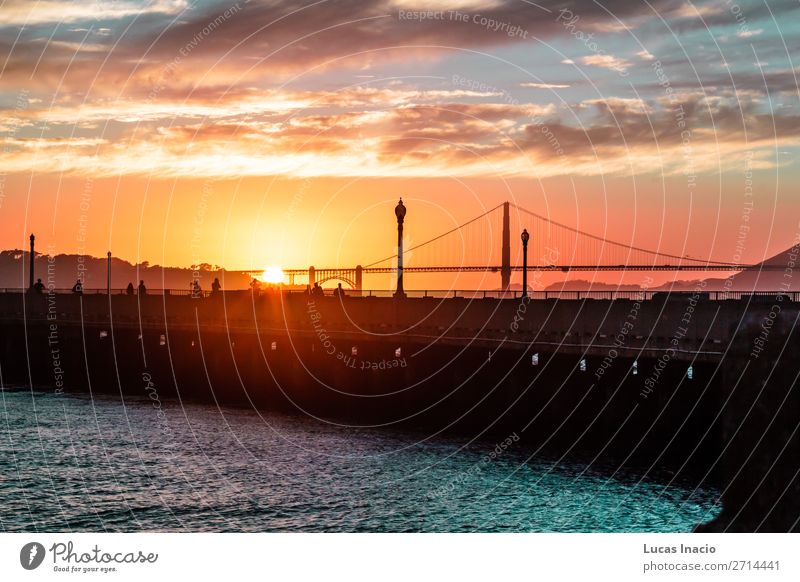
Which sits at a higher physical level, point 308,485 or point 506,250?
point 506,250

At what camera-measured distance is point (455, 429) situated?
6406cm

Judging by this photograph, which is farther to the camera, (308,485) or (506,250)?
(506,250)

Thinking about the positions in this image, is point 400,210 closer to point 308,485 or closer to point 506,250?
point 308,485

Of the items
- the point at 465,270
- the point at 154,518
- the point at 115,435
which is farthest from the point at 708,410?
the point at 465,270

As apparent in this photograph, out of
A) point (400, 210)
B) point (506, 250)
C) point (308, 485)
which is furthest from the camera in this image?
point (506, 250)

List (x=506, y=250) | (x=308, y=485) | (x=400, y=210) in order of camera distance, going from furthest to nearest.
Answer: (x=506, y=250)
(x=400, y=210)
(x=308, y=485)

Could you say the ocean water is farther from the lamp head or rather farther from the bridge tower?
the bridge tower

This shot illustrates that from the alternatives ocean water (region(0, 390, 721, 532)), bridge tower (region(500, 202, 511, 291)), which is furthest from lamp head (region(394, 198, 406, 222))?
bridge tower (region(500, 202, 511, 291))

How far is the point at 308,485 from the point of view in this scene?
48.3 meters

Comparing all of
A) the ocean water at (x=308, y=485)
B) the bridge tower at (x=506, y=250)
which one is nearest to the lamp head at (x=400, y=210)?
the ocean water at (x=308, y=485)

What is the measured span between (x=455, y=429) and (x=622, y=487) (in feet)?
59.7

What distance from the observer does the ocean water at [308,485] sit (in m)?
41.8

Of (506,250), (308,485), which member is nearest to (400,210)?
(308,485)

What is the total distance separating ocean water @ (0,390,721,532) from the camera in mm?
41781
